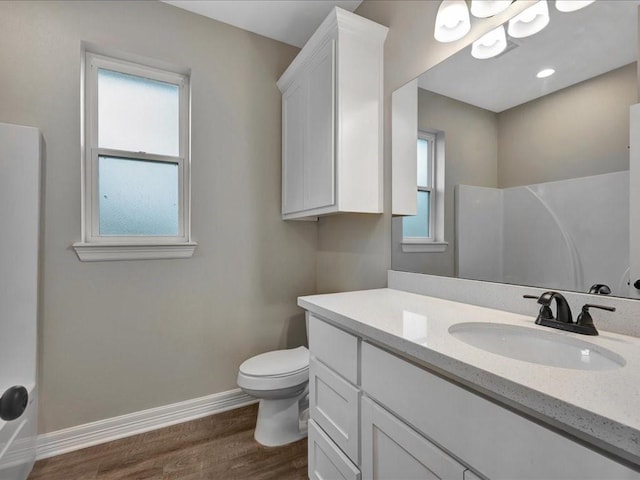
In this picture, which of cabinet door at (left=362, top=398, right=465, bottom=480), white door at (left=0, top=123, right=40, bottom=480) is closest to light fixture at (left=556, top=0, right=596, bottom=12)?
cabinet door at (left=362, top=398, right=465, bottom=480)

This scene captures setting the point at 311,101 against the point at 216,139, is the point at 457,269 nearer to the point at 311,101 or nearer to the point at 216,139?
the point at 311,101

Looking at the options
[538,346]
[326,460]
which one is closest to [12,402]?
[326,460]

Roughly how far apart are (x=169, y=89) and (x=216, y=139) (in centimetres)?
47

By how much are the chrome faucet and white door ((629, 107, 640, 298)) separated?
0.13m

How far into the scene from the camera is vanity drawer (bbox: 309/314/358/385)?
1.06 metres

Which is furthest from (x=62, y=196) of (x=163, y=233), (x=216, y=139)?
(x=216, y=139)

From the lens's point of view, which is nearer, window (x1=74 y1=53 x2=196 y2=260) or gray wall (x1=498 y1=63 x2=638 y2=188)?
gray wall (x1=498 y1=63 x2=638 y2=188)

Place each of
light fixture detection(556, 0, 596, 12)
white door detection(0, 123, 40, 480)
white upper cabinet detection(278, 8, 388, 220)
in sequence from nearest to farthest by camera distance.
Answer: light fixture detection(556, 0, 596, 12) → white door detection(0, 123, 40, 480) → white upper cabinet detection(278, 8, 388, 220)

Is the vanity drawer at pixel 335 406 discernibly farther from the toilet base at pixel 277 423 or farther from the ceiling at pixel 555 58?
the ceiling at pixel 555 58

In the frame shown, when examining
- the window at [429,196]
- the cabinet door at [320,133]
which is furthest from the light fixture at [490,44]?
the cabinet door at [320,133]

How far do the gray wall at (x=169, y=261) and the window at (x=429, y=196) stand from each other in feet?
3.52

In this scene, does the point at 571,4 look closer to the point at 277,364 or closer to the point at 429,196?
the point at 429,196

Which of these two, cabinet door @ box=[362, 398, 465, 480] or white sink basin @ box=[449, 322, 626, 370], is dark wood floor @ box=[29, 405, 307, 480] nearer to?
cabinet door @ box=[362, 398, 465, 480]

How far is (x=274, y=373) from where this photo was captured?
170 cm
